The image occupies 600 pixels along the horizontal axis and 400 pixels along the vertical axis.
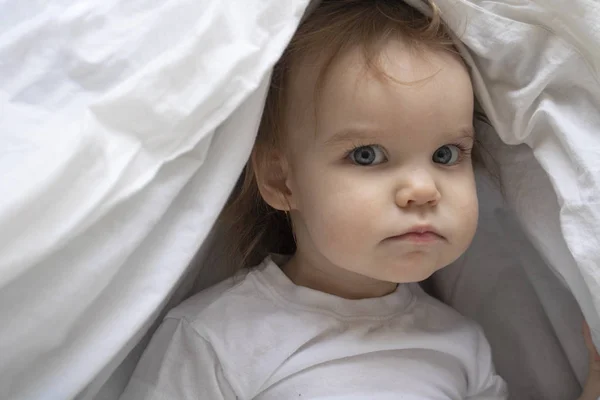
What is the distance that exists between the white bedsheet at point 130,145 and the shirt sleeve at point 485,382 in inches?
6.7

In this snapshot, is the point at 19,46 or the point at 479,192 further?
the point at 479,192

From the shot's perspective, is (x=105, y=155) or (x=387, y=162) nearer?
(x=105, y=155)

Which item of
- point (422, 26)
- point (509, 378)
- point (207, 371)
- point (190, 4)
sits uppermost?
point (190, 4)

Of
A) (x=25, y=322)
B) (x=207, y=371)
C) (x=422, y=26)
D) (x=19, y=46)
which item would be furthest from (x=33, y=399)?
(x=422, y=26)

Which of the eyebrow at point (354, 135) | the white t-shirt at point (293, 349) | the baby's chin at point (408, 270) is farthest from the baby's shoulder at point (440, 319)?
the eyebrow at point (354, 135)

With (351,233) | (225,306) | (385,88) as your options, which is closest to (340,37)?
(385,88)

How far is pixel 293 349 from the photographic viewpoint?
0.73 metres

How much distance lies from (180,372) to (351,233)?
236 millimetres

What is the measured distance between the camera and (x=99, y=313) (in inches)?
23.6

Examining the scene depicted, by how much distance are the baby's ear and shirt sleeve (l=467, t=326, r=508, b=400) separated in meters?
0.30

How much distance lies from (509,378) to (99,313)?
56 centimetres

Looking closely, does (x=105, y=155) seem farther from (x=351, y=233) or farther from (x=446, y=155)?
(x=446, y=155)

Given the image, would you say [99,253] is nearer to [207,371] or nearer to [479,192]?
[207,371]

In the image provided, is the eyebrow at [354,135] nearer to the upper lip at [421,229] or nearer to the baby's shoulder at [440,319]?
the upper lip at [421,229]
